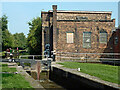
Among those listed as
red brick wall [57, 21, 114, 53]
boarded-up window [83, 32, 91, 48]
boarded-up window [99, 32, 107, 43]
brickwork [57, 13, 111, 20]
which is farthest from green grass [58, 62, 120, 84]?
brickwork [57, 13, 111, 20]

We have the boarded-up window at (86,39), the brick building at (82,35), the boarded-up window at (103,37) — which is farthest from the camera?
the boarded-up window at (103,37)

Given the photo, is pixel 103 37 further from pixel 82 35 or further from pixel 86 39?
pixel 82 35

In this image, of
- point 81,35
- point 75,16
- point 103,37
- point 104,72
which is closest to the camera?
point 104,72

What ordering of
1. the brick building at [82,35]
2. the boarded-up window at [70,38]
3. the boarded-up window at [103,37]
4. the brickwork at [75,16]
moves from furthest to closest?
the brickwork at [75,16], the boarded-up window at [103,37], the boarded-up window at [70,38], the brick building at [82,35]

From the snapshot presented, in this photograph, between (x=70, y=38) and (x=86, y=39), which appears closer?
(x=70, y=38)

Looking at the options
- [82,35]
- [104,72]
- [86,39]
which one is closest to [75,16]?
[82,35]

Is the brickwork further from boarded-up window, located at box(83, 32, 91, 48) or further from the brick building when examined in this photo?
boarded-up window, located at box(83, 32, 91, 48)

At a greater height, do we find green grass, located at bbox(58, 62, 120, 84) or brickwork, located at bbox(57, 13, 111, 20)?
brickwork, located at bbox(57, 13, 111, 20)

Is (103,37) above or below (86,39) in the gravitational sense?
above

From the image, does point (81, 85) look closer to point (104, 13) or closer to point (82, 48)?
point (82, 48)

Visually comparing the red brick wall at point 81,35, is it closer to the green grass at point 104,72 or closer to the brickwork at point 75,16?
the brickwork at point 75,16

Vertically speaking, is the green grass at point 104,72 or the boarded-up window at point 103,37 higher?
the boarded-up window at point 103,37

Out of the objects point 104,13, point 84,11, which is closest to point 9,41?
point 84,11

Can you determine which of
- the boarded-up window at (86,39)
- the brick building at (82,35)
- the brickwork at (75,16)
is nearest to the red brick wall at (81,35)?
the brick building at (82,35)
